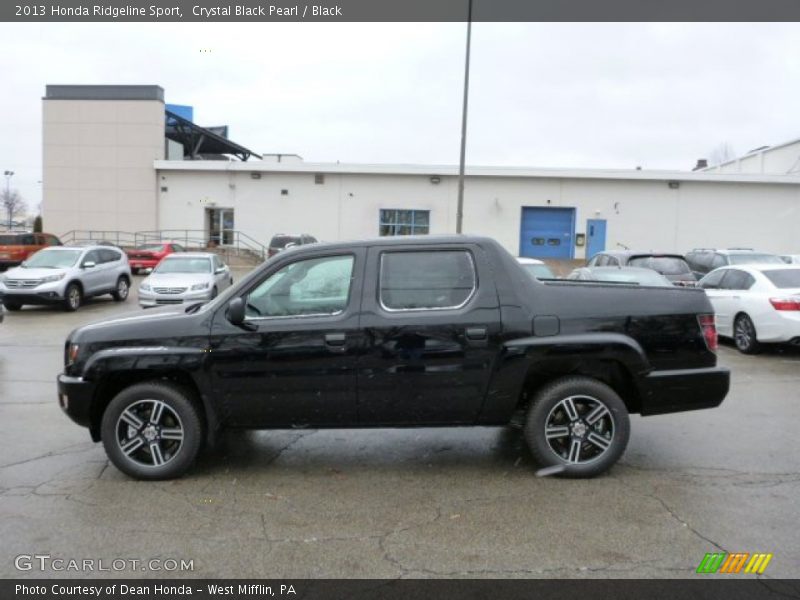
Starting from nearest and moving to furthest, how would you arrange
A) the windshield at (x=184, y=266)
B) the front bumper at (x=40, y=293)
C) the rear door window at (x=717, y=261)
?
the front bumper at (x=40, y=293) → the windshield at (x=184, y=266) → the rear door window at (x=717, y=261)

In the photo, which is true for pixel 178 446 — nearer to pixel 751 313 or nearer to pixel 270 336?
pixel 270 336

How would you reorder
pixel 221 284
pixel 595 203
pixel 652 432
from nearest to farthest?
pixel 652 432
pixel 221 284
pixel 595 203

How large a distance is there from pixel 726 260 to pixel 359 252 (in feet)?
53.0

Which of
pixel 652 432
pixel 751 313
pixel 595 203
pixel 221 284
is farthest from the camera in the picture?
pixel 595 203

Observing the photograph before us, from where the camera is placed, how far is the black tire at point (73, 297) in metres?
16.8

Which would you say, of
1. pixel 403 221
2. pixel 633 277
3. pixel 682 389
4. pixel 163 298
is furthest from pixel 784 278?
pixel 403 221

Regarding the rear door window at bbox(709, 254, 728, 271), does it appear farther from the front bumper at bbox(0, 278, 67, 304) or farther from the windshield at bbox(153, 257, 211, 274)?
the front bumper at bbox(0, 278, 67, 304)

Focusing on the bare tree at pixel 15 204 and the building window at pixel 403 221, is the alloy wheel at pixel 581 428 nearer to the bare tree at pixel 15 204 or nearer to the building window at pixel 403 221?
the building window at pixel 403 221

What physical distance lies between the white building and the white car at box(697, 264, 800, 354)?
81.7ft

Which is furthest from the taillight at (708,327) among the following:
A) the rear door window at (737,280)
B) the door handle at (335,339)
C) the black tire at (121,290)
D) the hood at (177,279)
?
the black tire at (121,290)

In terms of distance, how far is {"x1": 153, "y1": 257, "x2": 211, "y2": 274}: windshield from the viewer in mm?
17266

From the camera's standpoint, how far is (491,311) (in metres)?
4.92

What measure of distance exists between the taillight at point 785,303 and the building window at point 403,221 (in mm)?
27242

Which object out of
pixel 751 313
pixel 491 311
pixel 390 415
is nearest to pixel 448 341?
pixel 491 311
